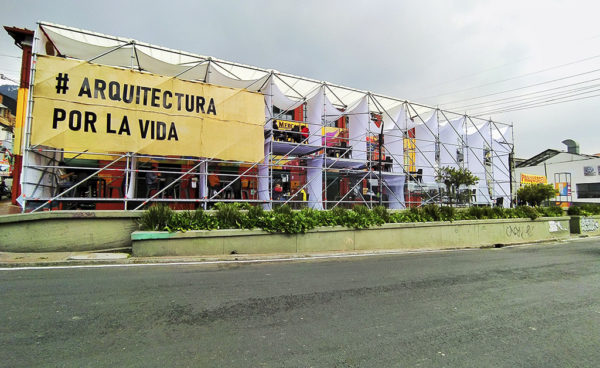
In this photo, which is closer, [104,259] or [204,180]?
[104,259]

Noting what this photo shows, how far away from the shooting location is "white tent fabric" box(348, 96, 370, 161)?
16344 millimetres

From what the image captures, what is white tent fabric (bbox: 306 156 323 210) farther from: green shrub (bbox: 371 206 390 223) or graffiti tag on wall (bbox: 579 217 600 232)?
graffiti tag on wall (bbox: 579 217 600 232)

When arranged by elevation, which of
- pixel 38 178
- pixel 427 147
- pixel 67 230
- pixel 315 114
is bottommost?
pixel 67 230

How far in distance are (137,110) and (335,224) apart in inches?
318

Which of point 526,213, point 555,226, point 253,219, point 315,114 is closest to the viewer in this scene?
point 253,219

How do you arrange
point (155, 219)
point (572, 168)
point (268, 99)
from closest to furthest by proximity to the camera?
1. point (155, 219)
2. point (268, 99)
3. point (572, 168)

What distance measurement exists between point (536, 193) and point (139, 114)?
2301 cm

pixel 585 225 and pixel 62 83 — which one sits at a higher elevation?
pixel 62 83

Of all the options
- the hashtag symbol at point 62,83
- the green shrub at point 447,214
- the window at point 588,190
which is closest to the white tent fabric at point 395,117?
the green shrub at point 447,214

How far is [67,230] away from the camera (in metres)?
8.20

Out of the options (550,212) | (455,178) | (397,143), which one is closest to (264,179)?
(397,143)

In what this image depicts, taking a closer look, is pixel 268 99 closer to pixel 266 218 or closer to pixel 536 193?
pixel 266 218

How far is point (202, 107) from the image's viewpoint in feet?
38.3

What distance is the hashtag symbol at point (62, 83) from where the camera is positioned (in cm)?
962
